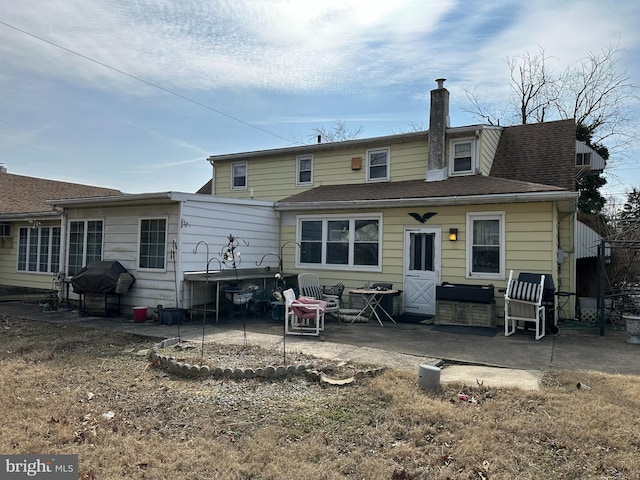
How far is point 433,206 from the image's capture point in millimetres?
10039

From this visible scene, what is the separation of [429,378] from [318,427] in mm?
Answer: 1497

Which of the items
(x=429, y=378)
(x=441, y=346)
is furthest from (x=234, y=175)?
(x=429, y=378)

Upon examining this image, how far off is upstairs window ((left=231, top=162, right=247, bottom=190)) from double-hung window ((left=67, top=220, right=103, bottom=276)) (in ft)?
17.8

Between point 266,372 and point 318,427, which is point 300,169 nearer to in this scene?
point 266,372

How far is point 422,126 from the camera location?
25.7 m

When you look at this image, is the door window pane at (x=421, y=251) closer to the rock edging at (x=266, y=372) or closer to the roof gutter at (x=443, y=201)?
the roof gutter at (x=443, y=201)

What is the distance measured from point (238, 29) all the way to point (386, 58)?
4.18 meters

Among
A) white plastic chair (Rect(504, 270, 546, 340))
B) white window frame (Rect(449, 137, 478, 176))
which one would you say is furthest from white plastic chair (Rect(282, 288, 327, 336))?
white window frame (Rect(449, 137, 478, 176))

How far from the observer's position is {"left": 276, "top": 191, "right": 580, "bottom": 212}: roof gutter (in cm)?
845

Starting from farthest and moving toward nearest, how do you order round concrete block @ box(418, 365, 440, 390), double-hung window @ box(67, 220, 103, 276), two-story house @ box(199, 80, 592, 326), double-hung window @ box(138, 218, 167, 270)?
double-hung window @ box(67, 220, 103, 276) → double-hung window @ box(138, 218, 167, 270) → two-story house @ box(199, 80, 592, 326) → round concrete block @ box(418, 365, 440, 390)

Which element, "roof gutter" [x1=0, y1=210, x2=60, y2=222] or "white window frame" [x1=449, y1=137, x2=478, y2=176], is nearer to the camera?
"white window frame" [x1=449, y1=137, x2=478, y2=176]

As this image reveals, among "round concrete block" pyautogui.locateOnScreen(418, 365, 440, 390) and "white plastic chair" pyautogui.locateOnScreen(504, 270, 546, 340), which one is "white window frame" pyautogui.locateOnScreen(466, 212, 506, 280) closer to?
"white plastic chair" pyautogui.locateOnScreen(504, 270, 546, 340)

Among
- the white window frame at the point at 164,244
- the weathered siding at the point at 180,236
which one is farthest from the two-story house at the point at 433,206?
the white window frame at the point at 164,244

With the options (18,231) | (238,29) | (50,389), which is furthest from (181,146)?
(50,389)
